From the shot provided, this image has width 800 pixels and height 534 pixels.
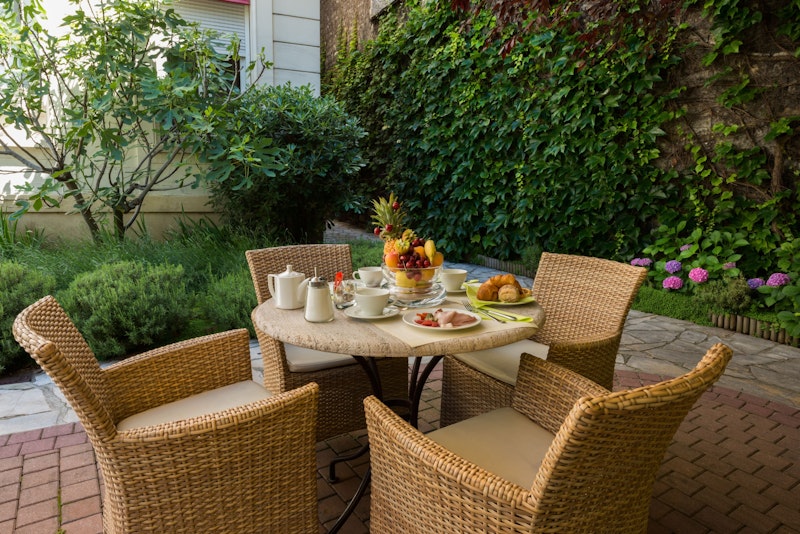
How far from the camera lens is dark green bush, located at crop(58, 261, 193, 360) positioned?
11.0 ft

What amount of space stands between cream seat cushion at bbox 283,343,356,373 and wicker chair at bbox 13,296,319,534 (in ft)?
1.78

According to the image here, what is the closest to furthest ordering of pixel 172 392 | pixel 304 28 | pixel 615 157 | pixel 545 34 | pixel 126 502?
pixel 126 502 < pixel 172 392 < pixel 615 157 < pixel 545 34 < pixel 304 28

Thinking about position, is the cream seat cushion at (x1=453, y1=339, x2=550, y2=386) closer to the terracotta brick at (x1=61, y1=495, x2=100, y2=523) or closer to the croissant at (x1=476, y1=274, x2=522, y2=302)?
the croissant at (x1=476, y1=274, x2=522, y2=302)

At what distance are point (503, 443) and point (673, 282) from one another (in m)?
3.83

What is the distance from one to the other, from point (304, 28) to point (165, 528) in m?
6.51

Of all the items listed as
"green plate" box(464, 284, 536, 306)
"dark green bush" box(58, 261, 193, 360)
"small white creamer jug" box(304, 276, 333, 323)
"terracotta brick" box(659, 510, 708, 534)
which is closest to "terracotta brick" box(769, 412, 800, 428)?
"terracotta brick" box(659, 510, 708, 534)

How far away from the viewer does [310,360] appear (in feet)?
7.28

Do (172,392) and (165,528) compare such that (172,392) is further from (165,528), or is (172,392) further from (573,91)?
(573,91)

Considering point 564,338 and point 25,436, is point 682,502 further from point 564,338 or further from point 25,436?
point 25,436

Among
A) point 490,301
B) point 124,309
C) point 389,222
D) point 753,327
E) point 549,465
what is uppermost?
point 389,222

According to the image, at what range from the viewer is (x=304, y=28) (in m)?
6.63

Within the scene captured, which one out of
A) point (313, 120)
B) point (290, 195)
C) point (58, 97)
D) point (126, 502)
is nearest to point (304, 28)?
point (313, 120)

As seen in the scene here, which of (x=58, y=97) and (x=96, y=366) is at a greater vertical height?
(x=58, y=97)

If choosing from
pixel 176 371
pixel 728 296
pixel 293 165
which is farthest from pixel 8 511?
pixel 728 296
